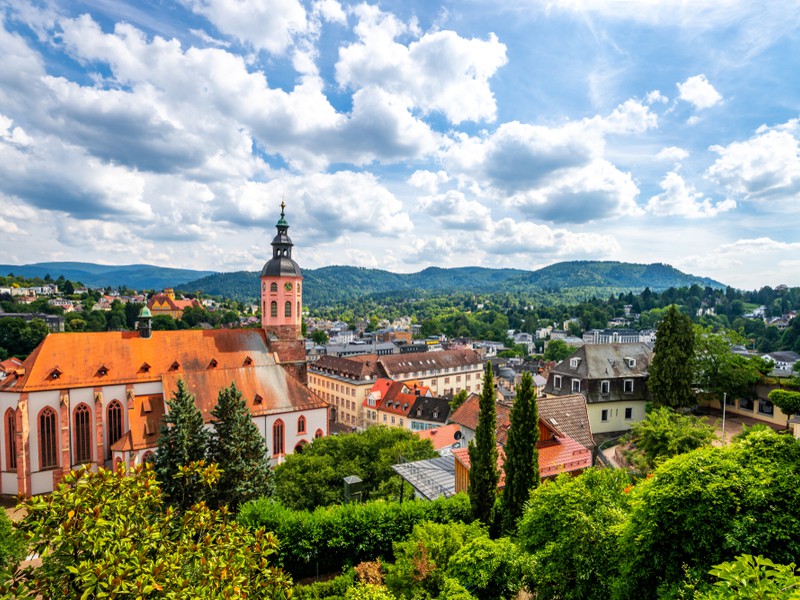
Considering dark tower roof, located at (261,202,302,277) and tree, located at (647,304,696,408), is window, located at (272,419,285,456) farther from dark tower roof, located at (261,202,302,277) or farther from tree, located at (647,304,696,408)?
tree, located at (647,304,696,408)

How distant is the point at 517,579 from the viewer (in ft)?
43.7

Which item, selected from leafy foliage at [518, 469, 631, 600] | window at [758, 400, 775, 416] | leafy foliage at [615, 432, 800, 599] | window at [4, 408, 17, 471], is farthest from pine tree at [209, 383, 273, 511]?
→ window at [758, 400, 775, 416]

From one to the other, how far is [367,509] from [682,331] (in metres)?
25.6

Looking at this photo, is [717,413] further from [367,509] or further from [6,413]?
[6,413]

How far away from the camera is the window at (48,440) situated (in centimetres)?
3416

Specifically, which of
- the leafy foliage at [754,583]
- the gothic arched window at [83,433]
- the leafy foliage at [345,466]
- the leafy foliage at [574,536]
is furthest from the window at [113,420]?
the leafy foliage at [754,583]

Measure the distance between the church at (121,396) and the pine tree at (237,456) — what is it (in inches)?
218

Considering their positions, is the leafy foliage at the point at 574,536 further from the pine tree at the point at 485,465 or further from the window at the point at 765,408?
the window at the point at 765,408

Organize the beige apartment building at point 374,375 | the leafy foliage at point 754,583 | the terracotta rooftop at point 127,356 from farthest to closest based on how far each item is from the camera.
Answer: the beige apartment building at point 374,375 → the terracotta rooftop at point 127,356 → the leafy foliage at point 754,583

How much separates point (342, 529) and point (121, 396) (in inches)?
1006

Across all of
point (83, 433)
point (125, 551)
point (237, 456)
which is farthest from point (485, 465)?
point (83, 433)

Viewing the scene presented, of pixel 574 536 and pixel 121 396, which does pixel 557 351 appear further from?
pixel 574 536

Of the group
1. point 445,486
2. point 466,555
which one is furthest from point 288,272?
point 466,555

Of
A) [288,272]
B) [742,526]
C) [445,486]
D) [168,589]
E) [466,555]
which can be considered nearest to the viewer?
[168,589]
